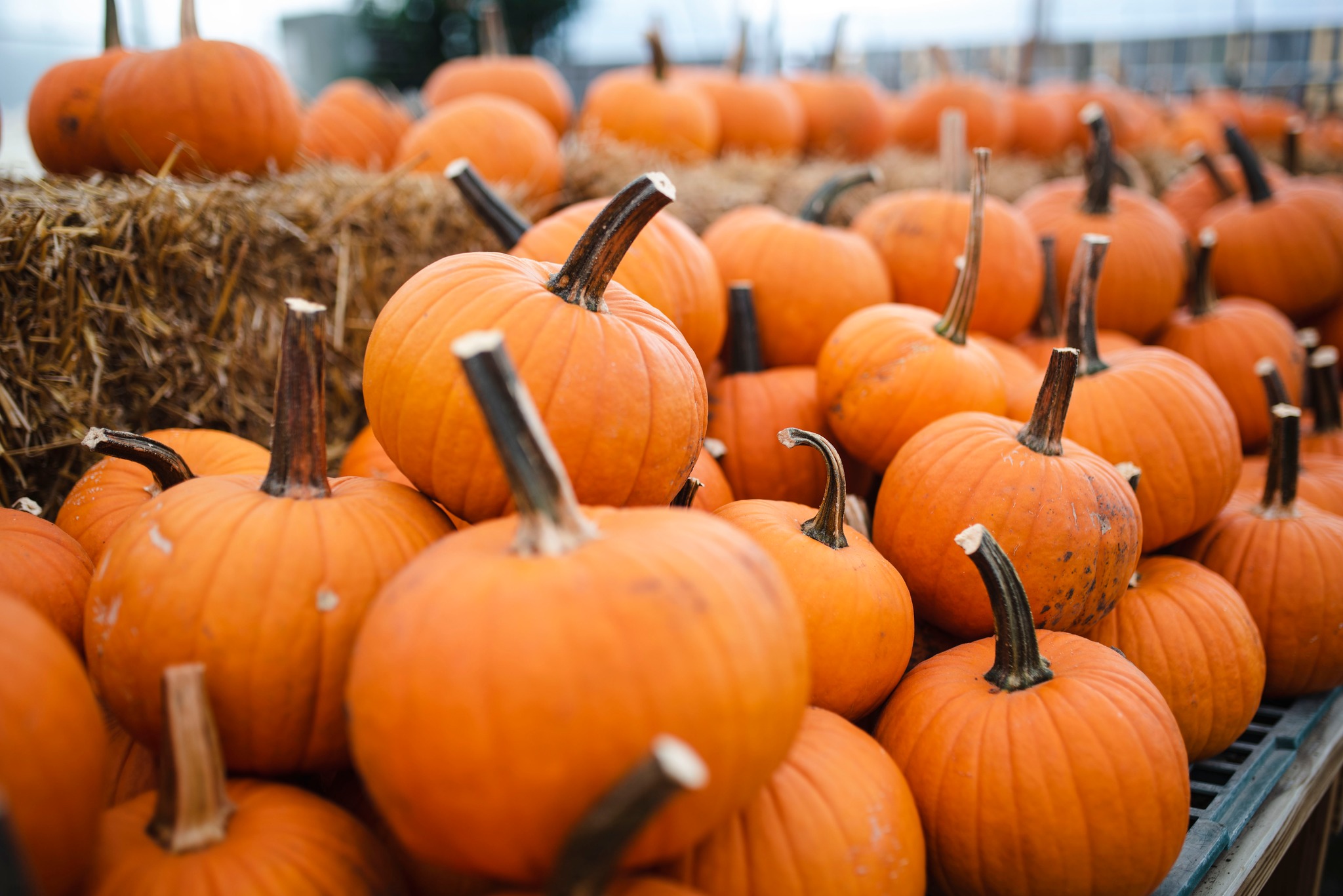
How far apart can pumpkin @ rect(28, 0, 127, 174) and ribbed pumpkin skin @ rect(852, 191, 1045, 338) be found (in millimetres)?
2365

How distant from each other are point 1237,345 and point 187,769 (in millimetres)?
3185

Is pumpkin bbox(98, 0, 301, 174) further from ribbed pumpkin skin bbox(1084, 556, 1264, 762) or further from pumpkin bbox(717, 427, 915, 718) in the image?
ribbed pumpkin skin bbox(1084, 556, 1264, 762)

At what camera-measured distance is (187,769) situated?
100cm

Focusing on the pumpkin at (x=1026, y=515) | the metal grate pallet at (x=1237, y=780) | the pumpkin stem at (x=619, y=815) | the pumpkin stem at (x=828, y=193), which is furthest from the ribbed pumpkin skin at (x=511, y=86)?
the pumpkin stem at (x=619, y=815)

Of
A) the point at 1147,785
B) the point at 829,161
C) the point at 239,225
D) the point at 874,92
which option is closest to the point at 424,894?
the point at 1147,785

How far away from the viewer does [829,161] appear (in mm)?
4996

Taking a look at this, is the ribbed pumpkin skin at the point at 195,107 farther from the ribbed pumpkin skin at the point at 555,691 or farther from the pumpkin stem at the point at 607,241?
the ribbed pumpkin skin at the point at 555,691

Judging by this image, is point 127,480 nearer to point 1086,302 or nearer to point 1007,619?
point 1007,619

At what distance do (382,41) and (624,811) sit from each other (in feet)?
42.8

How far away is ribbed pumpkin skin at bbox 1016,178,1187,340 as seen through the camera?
3.00 metres

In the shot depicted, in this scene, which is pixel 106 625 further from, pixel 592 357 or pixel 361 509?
pixel 592 357

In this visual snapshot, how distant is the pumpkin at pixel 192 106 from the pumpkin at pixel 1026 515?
7.08 ft

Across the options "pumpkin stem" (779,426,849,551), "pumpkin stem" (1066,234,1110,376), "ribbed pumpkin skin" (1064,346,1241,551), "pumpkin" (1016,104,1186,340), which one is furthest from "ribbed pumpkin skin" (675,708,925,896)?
"pumpkin" (1016,104,1186,340)

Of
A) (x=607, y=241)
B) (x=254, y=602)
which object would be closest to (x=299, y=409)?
(x=254, y=602)
